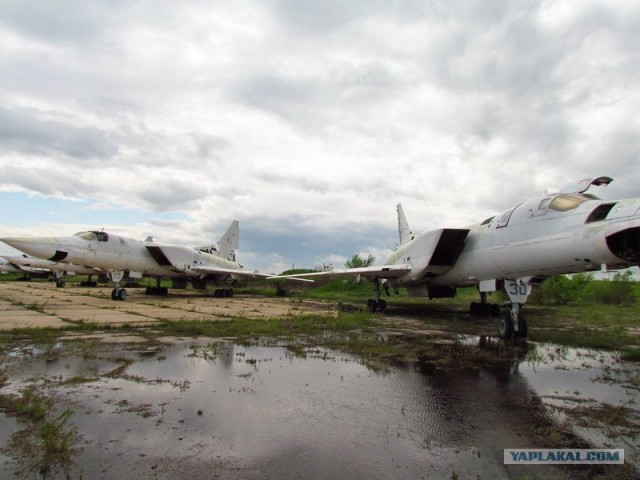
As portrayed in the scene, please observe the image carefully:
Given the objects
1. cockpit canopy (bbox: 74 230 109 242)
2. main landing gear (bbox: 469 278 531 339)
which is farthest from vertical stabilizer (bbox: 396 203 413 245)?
cockpit canopy (bbox: 74 230 109 242)

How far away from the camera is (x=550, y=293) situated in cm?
2053

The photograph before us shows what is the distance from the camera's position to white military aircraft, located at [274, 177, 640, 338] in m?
6.17

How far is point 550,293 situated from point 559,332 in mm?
12850

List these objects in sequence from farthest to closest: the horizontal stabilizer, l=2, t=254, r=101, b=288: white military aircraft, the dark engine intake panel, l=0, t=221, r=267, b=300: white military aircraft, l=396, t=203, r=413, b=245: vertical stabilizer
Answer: l=2, t=254, r=101, b=288: white military aircraft
l=396, t=203, r=413, b=245: vertical stabilizer
l=0, t=221, r=267, b=300: white military aircraft
the horizontal stabilizer
the dark engine intake panel

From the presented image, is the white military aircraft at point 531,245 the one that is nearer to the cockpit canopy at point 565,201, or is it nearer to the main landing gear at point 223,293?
the cockpit canopy at point 565,201

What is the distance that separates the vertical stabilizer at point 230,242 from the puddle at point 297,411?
24576 millimetres

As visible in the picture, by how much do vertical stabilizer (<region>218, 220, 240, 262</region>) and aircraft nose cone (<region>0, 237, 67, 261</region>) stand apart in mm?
14765

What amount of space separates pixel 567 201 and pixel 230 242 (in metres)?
25.4

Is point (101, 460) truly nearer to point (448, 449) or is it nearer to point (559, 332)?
point (448, 449)

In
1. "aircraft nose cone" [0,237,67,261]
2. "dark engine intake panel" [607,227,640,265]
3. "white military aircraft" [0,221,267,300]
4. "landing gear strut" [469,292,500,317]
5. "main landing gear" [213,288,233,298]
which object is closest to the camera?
"dark engine intake panel" [607,227,640,265]

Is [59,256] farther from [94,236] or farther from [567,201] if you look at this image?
[567,201]

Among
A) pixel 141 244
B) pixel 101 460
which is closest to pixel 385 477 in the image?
pixel 101 460

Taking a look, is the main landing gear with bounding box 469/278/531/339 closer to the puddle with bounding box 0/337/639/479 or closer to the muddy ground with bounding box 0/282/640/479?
the muddy ground with bounding box 0/282/640/479

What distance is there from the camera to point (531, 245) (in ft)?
25.5
